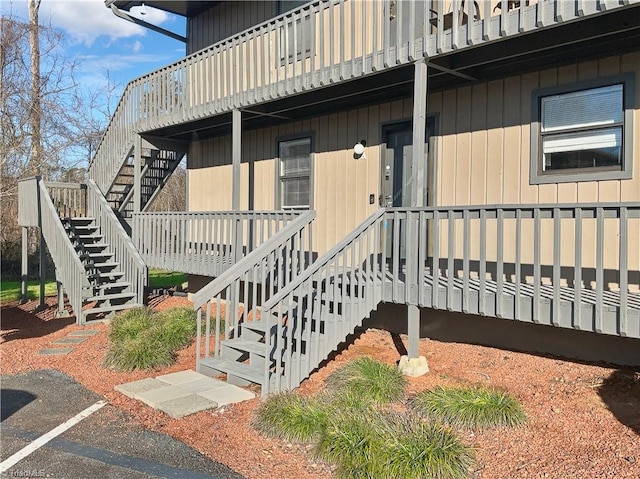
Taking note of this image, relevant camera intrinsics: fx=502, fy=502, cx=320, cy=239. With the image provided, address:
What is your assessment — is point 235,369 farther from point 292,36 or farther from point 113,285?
point 292,36

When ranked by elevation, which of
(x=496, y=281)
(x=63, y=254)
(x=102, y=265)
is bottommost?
(x=102, y=265)

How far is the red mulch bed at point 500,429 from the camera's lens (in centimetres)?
358

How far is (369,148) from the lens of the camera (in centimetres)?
Answer: 793

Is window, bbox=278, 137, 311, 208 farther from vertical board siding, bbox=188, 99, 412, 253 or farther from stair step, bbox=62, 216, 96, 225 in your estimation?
stair step, bbox=62, 216, 96, 225

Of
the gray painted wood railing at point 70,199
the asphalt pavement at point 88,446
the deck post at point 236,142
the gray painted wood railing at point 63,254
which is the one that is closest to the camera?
the asphalt pavement at point 88,446

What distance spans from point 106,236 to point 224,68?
4.34 metres

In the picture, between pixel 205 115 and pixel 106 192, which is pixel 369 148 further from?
pixel 106 192

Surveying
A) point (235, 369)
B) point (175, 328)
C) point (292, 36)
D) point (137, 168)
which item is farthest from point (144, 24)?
point (235, 369)

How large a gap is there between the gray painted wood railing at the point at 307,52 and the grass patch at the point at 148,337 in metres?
3.57

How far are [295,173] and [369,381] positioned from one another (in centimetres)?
511

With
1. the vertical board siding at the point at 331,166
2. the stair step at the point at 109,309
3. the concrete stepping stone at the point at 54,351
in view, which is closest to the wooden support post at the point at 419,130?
the vertical board siding at the point at 331,166

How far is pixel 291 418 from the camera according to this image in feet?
13.8

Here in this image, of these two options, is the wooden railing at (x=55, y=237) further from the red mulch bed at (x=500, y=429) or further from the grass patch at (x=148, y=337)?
the red mulch bed at (x=500, y=429)

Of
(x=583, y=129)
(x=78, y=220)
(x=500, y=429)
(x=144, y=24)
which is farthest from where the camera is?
(x=144, y=24)
